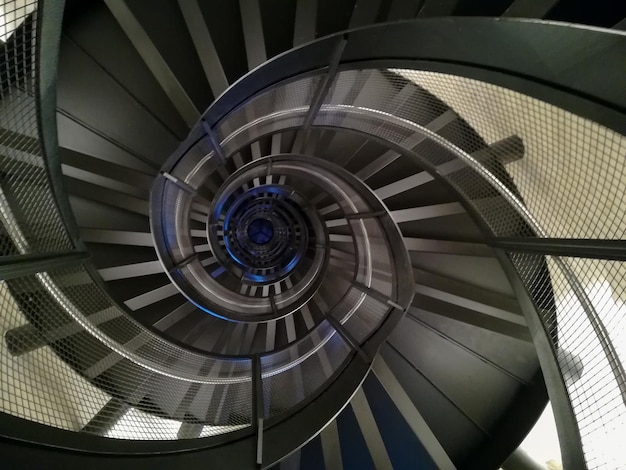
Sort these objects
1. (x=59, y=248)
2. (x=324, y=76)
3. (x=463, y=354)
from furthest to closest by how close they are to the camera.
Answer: (x=463, y=354), (x=324, y=76), (x=59, y=248)

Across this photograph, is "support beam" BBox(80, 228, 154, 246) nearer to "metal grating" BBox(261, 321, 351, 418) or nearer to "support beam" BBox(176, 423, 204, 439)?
"metal grating" BBox(261, 321, 351, 418)

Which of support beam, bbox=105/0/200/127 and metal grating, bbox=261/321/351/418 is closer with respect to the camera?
support beam, bbox=105/0/200/127

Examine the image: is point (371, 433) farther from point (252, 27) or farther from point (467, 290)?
point (252, 27)

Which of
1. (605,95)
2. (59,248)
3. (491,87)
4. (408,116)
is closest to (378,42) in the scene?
(491,87)

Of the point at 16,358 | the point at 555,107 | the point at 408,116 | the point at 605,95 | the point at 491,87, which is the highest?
the point at 408,116

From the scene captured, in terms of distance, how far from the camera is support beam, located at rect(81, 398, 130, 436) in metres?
2.56

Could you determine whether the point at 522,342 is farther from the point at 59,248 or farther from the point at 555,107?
the point at 59,248

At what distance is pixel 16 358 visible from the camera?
2199 mm

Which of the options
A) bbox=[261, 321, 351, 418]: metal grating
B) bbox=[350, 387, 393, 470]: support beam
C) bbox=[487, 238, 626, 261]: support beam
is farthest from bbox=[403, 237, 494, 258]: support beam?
bbox=[350, 387, 393, 470]: support beam

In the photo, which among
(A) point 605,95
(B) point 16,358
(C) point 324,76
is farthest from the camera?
(C) point 324,76

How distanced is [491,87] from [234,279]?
7934 millimetres

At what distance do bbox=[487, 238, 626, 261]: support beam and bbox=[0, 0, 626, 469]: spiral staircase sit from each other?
14 mm

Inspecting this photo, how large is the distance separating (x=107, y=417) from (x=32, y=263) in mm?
1454

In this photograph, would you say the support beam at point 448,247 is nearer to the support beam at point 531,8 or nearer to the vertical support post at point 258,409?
the support beam at point 531,8
